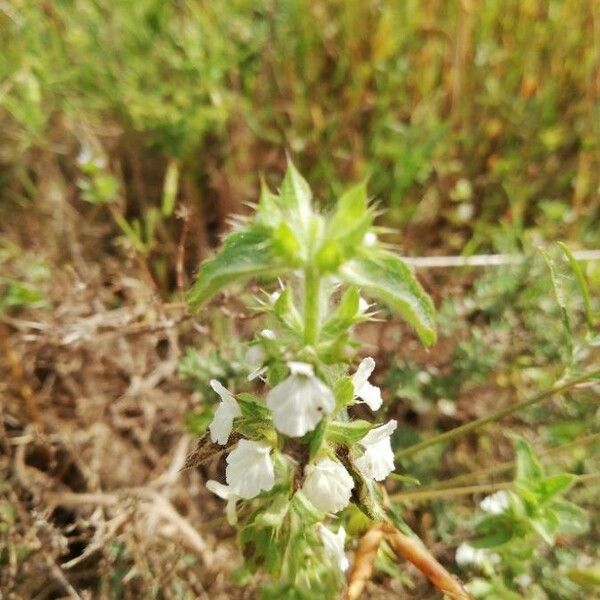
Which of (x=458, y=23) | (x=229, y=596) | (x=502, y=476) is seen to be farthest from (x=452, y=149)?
(x=229, y=596)

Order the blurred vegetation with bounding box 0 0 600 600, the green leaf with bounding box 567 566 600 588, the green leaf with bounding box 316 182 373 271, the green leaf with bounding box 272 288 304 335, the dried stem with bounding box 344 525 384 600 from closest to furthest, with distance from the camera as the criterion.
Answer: the green leaf with bounding box 316 182 373 271
the green leaf with bounding box 272 288 304 335
the dried stem with bounding box 344 525 384 600
the green leaf with bounding box 567 566 600 588
the blurred vegetation with bounding box 0 0 600 600

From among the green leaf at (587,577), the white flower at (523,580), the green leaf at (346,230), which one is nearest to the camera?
the green leaf at (346,230)

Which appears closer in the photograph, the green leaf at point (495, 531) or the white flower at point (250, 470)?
the white flower at point (250, 470)

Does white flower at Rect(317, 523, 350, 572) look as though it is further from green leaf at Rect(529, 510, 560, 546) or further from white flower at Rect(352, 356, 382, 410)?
green leaf at Rect(529, 510, 560, 546)

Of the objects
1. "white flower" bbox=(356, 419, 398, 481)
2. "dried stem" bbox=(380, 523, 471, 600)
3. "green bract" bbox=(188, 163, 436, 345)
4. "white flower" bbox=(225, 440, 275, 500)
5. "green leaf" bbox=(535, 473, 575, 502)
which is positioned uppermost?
"green bract" bbox=(188, 163, 436, 345)

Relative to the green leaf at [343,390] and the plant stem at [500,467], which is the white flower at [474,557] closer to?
the plant stem at [500,467]

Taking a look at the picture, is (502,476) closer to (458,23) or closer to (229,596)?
(229,596)

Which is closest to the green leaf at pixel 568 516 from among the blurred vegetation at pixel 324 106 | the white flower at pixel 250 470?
the white flower at pixel 250 470

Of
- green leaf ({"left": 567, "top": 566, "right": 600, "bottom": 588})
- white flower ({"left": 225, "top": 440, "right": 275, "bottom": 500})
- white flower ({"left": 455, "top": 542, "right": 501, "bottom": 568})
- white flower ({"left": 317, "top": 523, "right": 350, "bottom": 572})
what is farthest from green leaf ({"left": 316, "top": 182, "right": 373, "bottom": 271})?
white flower ({"left": 455, "top": 542, "right": 501, "bottom": 568})
